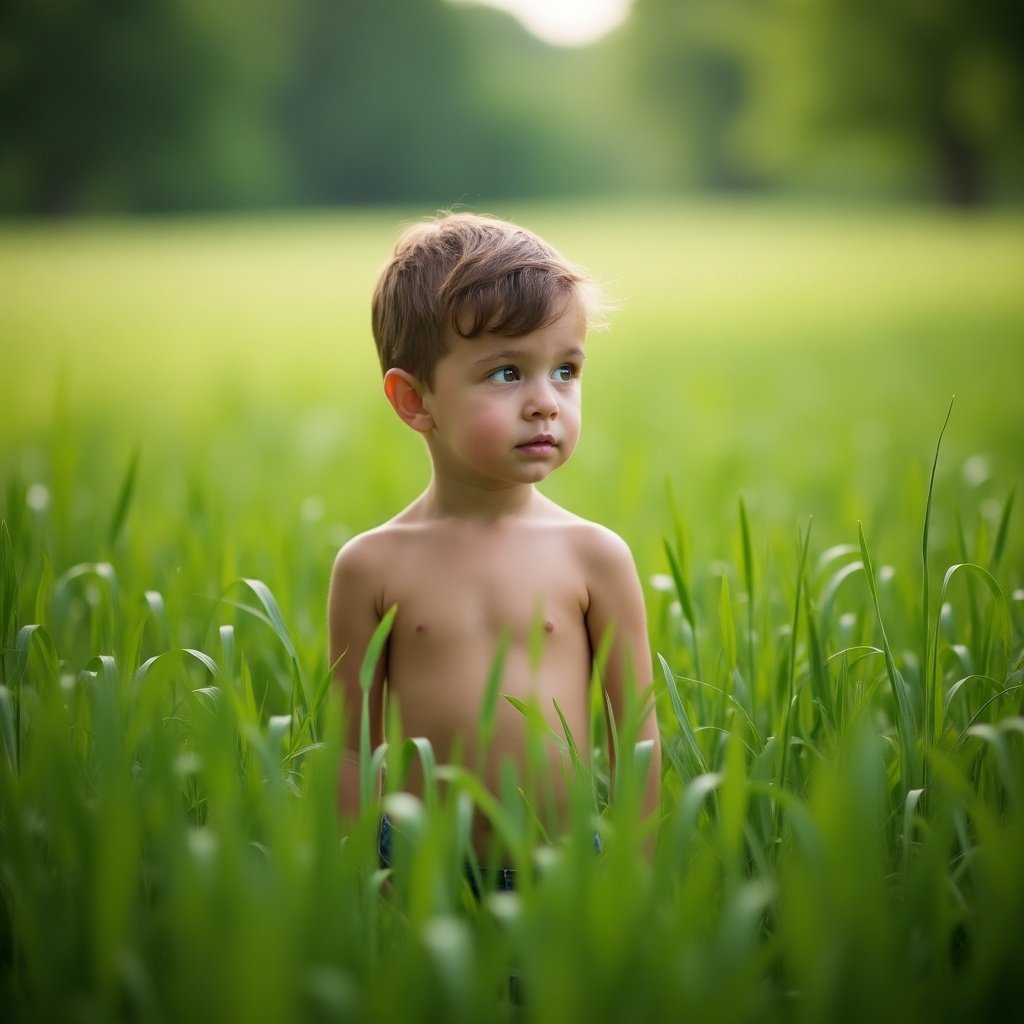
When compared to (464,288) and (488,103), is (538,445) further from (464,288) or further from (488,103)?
(488,103)

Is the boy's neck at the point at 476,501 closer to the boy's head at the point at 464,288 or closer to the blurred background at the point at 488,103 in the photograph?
the boy's head at the point at 464,288

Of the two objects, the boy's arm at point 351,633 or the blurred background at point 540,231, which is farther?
the blurred background at point 540,231

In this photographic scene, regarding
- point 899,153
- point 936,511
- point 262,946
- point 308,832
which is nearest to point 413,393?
point 308,832

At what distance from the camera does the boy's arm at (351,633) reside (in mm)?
1673

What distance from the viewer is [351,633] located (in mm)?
1709

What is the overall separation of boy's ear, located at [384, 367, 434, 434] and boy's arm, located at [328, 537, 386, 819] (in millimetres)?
189

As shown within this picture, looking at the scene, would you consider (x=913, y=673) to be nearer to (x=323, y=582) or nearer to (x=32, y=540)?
(x=323, y=582)

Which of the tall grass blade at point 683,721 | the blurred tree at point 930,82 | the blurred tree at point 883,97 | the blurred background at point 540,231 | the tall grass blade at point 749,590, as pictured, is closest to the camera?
the tall grass blade at point 683,721

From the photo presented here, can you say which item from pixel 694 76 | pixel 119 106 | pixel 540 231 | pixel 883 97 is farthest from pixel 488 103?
pixel 540 231

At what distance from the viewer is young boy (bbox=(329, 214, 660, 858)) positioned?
1611mm

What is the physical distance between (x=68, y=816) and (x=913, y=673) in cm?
126

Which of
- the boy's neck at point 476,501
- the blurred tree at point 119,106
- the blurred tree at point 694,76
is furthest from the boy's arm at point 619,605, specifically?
the blurred tree at point 694,76

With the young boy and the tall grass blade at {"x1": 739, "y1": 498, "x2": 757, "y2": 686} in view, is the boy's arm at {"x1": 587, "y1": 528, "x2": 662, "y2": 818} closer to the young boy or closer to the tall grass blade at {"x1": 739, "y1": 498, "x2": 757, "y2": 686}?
the young boy

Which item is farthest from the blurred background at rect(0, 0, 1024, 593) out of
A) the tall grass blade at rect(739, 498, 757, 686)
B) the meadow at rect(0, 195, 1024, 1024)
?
the tall grass blade at rect(739, 498, 757, 686)
